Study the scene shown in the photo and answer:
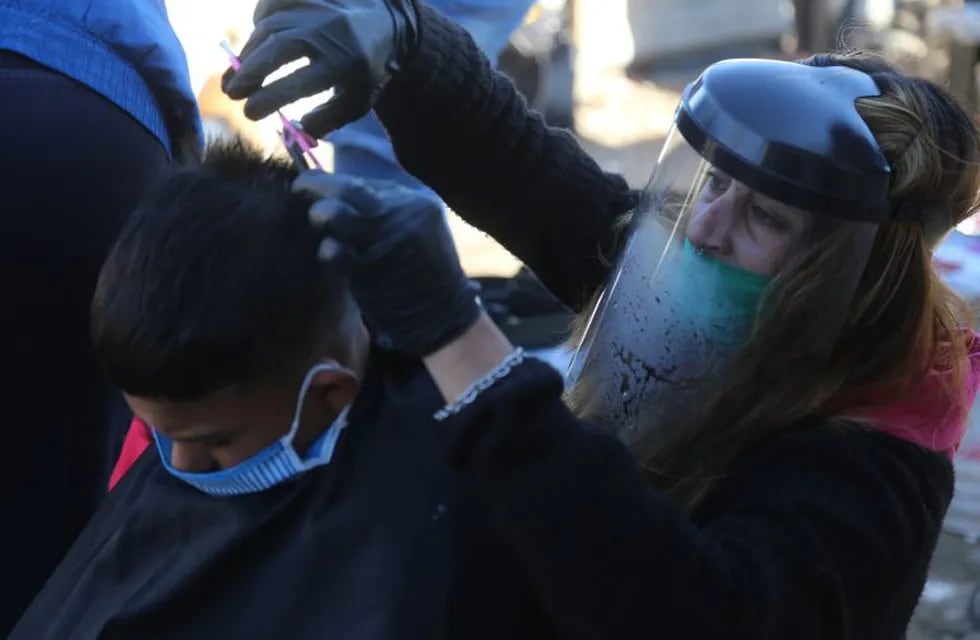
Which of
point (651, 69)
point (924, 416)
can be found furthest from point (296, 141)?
point (651, 69)

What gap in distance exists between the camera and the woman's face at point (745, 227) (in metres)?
1.52

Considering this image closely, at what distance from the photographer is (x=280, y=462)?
5.10ft

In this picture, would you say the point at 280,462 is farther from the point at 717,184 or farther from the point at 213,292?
the point at 717,184

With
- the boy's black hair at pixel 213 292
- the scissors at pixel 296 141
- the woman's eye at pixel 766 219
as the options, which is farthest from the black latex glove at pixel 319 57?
the woman's eye at pixel 766 219

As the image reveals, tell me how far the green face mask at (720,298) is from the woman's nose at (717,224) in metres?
0.01

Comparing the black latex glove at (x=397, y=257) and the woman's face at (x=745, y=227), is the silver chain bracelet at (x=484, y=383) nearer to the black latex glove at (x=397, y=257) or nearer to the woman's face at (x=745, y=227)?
the black latex glove at (x=397, y=257)

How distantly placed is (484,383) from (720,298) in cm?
33

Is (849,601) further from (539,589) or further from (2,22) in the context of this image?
(2,22)

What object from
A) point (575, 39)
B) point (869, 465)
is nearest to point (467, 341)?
point (869, 465)

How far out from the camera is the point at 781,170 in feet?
4.90

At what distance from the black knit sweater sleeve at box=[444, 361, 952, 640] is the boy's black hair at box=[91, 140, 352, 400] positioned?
0.22 meters

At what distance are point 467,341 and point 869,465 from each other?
0.48 meters

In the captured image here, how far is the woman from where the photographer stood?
1728mm

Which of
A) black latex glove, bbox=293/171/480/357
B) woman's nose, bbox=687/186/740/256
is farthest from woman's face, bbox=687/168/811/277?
black latex glove, bbox=293/171/480/357
